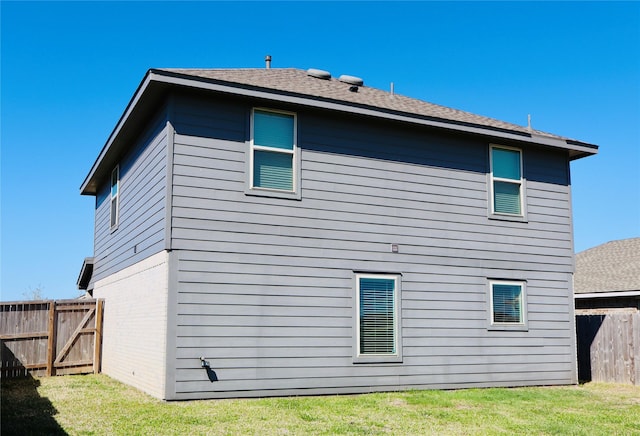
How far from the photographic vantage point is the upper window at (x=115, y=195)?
46.3 ft

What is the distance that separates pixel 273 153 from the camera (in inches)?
419

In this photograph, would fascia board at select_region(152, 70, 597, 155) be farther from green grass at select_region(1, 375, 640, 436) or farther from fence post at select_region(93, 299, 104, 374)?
fence post at select_region(93, 299, 104, 374)

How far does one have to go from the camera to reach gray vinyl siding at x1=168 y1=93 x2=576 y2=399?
9859 millimetres

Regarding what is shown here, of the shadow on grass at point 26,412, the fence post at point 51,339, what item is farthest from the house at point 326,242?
the shadow on grass at point 26,412

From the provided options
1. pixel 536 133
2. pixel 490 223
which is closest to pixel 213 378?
pixel 490 223

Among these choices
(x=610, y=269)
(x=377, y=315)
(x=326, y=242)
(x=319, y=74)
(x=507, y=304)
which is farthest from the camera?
(x=610, y=269)

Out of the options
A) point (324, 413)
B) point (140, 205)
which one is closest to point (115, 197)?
point (140, 205)

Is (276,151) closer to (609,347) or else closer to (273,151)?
(273,151)

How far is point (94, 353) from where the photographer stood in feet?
45.6

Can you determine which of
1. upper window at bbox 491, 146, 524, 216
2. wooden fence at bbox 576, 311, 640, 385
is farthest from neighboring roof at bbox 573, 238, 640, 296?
upper window at bbox 491, 146, 524, 216

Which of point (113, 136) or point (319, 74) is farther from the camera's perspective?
point (319, 74)

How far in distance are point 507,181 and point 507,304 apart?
2473 millimetres

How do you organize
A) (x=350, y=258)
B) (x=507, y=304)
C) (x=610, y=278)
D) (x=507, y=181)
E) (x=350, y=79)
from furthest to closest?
(x=610, y=278)
(x=350, y=79)
(x=507, y=181)
(x=507, y=304)
(x=350, y=258)

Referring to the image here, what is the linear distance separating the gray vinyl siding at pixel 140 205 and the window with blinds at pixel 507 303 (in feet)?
21.4
